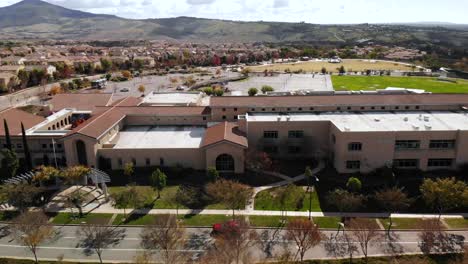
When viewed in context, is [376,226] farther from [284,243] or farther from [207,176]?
[207,176]

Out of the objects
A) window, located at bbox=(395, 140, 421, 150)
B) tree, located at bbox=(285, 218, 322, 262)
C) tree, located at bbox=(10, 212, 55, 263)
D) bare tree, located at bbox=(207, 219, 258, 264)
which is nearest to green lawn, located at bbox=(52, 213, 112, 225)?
tree, located at bbox=(10, 212, 55, 263)

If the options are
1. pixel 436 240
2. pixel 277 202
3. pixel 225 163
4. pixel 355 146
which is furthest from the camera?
pixel 225 163

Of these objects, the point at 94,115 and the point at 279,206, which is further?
the point at 94,115

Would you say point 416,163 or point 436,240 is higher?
point 416,163

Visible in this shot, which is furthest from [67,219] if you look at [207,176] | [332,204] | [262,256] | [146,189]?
[332,204]

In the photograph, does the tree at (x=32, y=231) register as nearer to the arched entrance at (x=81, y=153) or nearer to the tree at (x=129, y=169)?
the tree at (x=129, y=169)

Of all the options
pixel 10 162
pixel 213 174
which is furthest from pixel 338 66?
pixel 10 162

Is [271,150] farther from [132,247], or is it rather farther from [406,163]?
[132,247]

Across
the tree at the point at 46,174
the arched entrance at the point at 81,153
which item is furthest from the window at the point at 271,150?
the tree at the point at 46,174
